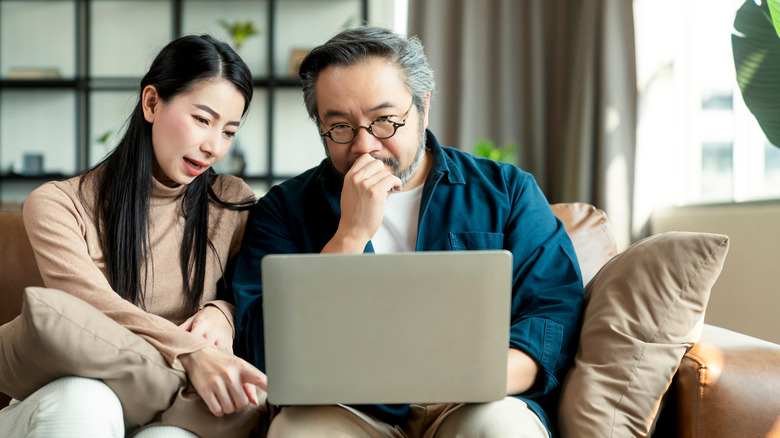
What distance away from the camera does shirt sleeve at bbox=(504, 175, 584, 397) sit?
128 cm

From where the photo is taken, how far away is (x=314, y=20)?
4.55m

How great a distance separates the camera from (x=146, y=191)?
1.53 m

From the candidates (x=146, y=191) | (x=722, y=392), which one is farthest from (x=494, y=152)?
(x=722, y=392)

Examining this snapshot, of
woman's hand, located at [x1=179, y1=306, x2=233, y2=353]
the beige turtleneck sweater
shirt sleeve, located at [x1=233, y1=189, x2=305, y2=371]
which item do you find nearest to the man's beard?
shirt sleeve, located at [x1=233, y1=189, x2=305, y2=371]

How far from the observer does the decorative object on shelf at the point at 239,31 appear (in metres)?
4.35

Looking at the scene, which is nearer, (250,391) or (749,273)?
(250,391)

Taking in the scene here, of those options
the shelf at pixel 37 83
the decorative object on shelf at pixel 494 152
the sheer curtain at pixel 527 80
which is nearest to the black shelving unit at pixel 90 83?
the shelf at pixel 37 83

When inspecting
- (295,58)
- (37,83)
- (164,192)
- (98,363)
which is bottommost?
(98,363)

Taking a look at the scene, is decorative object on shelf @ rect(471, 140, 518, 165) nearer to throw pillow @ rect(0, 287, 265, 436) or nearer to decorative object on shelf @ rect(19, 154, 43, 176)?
throw pillow @ rect(0, 287, 265, 436)

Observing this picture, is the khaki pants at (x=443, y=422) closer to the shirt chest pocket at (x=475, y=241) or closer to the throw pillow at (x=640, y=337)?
the throw pillow at (x=640, y=337)

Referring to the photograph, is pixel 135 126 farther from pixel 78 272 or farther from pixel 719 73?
pixel 719 73

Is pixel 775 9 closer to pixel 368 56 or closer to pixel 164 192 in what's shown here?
pixel 368 56

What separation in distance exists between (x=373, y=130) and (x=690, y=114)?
97.9 inches

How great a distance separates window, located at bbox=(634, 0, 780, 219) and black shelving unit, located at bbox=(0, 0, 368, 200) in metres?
1.80
